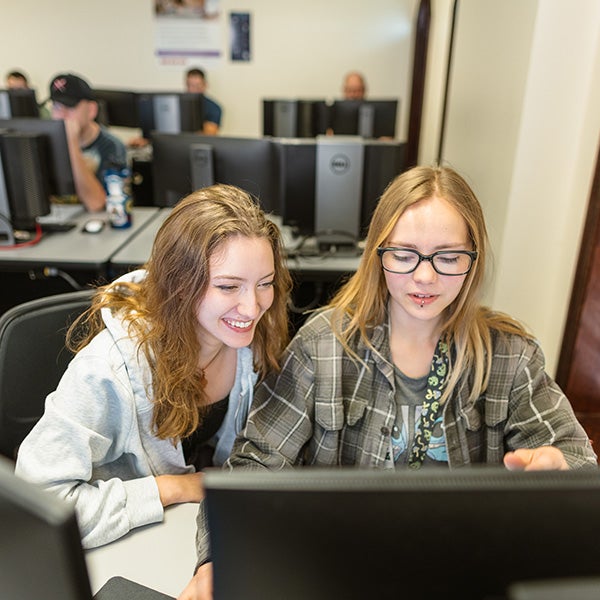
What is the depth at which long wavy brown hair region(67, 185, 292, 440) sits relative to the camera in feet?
3.19

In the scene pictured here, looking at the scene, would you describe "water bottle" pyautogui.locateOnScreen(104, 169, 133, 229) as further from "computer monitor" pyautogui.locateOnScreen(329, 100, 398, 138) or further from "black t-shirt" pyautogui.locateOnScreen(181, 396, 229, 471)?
"computer monitor" pyautogui.locateOnScreen(329, 100, 398, 138)

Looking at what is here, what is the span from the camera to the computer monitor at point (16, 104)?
3.67 metres

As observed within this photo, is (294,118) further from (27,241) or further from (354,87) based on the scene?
(27,241)

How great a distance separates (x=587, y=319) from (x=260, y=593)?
1.83 metres

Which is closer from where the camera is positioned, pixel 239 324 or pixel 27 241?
pixel 239 324

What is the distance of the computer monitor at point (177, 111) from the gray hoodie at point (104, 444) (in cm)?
305

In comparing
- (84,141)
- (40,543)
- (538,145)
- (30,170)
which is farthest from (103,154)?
(40,543)

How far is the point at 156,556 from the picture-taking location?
0.88 metres

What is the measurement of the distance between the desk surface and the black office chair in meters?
0.91

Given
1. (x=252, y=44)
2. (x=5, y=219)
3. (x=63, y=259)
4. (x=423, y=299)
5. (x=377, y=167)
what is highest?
(x=252, y=44)

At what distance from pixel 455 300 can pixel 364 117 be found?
3040 mm

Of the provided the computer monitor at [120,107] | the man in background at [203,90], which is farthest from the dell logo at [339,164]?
the man in background at [203,90]

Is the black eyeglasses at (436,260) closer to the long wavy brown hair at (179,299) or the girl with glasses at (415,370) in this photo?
the girl with glasses at (415,370)

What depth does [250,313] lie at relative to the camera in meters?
0.97
